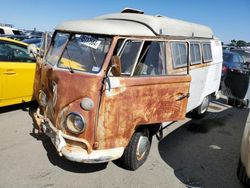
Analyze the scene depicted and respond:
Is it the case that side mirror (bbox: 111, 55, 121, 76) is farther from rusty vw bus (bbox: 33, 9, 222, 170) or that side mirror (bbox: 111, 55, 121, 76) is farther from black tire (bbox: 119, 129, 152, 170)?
black tire (bbox: 119, 129, 152, 170)

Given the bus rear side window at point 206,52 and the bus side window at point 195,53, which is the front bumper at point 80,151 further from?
the bus rear side window at point 206,52

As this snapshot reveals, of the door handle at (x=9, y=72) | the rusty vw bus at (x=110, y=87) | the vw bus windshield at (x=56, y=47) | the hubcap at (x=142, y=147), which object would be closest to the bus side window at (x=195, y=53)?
A: the rusty vw bus at (x=110, y=87)

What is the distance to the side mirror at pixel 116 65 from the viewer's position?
11.1 feet

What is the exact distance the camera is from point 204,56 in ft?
19.5

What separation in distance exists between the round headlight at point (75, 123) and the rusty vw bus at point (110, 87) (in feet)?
0.04

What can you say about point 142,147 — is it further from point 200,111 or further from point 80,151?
point 200,111

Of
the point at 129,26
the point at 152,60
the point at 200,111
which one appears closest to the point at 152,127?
the point at 152,60

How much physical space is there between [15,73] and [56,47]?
183cm

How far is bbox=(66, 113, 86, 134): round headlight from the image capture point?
3.45 meters

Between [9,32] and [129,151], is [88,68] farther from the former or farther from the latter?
[9,32]

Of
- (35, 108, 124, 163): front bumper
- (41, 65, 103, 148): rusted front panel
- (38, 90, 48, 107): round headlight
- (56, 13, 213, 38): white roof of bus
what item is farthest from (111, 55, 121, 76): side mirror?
(38, 90, 48, 107): round headlight

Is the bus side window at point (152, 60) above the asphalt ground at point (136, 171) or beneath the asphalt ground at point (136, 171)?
above

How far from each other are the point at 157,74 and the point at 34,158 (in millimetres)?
2277

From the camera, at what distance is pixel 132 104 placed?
363 cm
